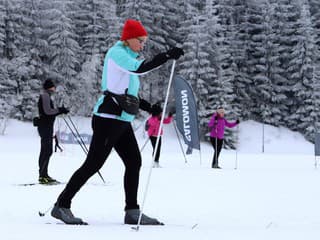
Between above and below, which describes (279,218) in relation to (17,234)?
below

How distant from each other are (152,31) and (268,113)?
12.0 m

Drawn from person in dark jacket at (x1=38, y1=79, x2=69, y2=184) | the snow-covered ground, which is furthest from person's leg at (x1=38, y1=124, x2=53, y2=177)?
the snow-covered ground

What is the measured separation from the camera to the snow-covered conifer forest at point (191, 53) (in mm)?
39375

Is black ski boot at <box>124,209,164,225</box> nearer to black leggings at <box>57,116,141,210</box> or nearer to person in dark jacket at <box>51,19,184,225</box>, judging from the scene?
Answer: person in dark jacket at <box>51,19,184,225</box>

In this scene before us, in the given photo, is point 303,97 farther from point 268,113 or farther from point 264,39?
point 264,39

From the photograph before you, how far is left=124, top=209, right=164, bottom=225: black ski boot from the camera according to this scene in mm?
3988

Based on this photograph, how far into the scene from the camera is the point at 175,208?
540 cm

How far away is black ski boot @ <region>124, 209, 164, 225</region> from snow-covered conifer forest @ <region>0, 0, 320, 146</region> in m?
32.2

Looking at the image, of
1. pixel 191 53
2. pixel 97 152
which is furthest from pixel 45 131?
pixel 191 53

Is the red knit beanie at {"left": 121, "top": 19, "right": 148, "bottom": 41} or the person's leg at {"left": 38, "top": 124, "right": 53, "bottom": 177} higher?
the red knit beanie at {"left": 121, "top": 19, "right": 148, "bottom": 41}

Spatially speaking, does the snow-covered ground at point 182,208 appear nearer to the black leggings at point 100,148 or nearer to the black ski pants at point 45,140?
the black leggings at point 100,148

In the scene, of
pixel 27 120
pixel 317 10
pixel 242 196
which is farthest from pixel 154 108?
pixel 317 10

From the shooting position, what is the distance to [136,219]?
4.04m

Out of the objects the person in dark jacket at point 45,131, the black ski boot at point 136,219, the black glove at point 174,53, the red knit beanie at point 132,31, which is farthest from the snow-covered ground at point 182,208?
the red knit beanie at point 132,31
